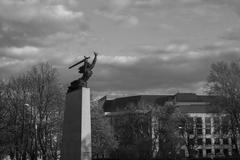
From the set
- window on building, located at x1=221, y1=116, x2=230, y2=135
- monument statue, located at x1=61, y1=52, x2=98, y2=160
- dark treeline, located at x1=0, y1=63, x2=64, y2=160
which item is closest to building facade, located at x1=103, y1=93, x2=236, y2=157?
window on building, located at x1=221, y1=116, x2=230, y2=135

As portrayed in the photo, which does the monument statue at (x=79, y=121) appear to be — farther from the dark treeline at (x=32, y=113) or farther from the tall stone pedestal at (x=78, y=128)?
the dark treeline at (x=32, y=113)

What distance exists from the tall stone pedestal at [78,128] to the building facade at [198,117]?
22513mm

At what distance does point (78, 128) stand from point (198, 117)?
6608cm

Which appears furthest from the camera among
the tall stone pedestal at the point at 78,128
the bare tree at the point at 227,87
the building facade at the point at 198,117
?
the building facade at the point at 198,117

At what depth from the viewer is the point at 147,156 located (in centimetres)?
6172

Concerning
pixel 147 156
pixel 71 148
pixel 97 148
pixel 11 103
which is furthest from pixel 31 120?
pixel 147 156

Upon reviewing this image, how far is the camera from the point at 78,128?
23828 mm

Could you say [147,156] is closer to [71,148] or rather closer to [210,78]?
[210,78]

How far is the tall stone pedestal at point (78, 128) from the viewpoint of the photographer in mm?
23547

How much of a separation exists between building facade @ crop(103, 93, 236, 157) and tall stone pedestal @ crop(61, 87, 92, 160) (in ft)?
73.9

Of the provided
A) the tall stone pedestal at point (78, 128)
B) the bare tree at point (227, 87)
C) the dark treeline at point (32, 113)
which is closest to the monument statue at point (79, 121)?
the tall stone pedestal at point (78, 128)

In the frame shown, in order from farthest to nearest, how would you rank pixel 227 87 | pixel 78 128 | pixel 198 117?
pixel 198 117
pixel 227 87
pixel 78 128

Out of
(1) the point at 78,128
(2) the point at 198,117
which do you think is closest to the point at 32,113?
(1) the point at 78,128

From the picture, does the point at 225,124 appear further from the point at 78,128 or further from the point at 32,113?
the point at 78,128
